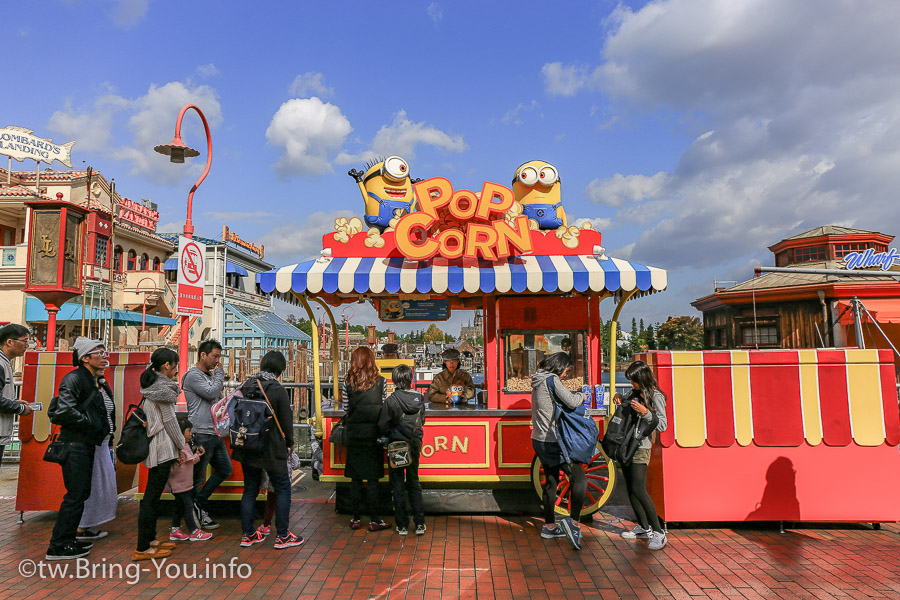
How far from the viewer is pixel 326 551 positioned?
4.77 meters

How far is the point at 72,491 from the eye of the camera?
178 inches

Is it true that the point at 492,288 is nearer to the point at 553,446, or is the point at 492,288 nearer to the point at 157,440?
the point at 553,446

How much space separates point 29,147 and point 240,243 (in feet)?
55.3

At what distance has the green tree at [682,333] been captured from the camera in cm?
4472

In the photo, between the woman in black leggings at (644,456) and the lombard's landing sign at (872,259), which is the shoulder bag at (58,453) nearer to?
the woman in black leggings at (644,456)

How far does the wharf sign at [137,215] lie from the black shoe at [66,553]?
26.0 metres

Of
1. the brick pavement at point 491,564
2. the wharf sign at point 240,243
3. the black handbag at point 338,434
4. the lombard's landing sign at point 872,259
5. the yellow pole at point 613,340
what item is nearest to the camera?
the brick pavement at point 491,564

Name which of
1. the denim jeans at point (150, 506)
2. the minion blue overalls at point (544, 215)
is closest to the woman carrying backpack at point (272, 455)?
the denim jeans at point (150, 506)

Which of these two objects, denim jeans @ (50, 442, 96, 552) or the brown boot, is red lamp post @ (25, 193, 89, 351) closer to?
denim jeans @ (50, 442, 96, 552)

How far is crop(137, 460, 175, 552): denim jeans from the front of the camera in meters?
4.56

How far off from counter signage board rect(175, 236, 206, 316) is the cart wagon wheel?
15.7 ft

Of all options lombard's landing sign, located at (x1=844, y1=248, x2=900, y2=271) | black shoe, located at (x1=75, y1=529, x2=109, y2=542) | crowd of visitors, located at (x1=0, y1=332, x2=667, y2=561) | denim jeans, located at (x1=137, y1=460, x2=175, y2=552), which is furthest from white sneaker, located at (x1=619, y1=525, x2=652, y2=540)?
lombard's landing sign, located at (x1=844, y1=248, x2=900, y2=271)

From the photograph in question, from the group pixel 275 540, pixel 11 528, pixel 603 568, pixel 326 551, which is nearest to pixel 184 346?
pixel 11 528

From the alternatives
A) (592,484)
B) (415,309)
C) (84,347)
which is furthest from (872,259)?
(84,347)
